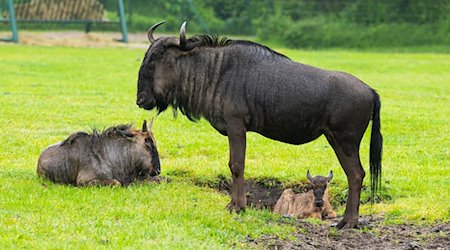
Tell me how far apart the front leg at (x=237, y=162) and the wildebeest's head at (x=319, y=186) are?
60.0 inches

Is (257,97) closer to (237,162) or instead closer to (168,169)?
(237,162)

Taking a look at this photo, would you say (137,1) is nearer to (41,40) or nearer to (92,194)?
(41,40)

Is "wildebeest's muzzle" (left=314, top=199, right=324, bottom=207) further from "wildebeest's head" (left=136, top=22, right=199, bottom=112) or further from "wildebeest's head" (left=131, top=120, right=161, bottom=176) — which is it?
"wildebeest's head" (left=136, top=22, right=199, bottom=112)

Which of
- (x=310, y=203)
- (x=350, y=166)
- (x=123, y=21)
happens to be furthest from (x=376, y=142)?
(x=123, y=21)

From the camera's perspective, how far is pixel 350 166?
9148mm

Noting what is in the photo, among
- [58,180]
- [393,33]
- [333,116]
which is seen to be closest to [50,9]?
[393,33]

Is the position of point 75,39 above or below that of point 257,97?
below

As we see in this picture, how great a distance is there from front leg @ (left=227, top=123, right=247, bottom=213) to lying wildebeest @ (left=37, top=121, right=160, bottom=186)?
189 centimetres

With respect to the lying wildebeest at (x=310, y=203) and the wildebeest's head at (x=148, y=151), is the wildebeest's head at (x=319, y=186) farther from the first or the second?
A: the wildebeest's head at (x=148, y=151)

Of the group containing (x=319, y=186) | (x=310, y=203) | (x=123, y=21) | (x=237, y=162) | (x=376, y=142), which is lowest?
(x=123, y=21)

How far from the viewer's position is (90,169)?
423 inches

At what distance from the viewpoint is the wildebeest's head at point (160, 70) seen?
31.2 ft

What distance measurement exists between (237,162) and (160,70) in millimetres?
1284

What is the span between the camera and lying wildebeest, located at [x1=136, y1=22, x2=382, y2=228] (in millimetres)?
9039
